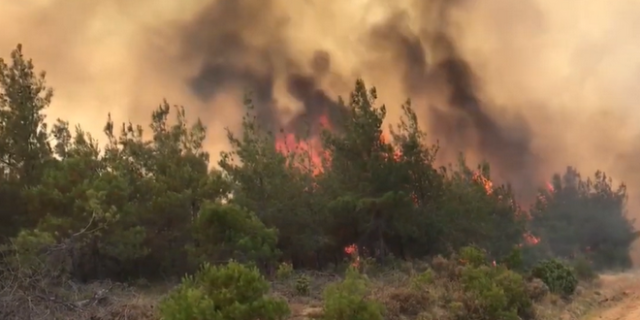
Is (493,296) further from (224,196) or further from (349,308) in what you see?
(224,196)

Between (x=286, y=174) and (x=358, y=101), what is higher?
(x=358, y=101)

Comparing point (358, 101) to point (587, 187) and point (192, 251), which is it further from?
point (587, 187)

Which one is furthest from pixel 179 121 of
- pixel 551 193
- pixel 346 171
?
pixel 551 193

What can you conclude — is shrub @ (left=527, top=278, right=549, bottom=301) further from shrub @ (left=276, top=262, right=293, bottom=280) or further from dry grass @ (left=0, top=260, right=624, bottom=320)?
shrub @ (left=276, top=262, right=293, bottom=280)

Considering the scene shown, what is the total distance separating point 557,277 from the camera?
68.1 feet

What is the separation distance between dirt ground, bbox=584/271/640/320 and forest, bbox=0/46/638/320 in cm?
168

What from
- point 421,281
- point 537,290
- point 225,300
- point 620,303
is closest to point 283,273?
point 421,281

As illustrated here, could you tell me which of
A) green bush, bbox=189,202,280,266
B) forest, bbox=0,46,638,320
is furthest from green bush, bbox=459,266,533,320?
green bush, bbox=189,202,280,266

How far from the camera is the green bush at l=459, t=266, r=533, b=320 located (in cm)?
1342

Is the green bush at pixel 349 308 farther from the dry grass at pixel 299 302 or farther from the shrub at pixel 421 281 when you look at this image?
the shrub at pixel 421 281

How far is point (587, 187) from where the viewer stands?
58469mm

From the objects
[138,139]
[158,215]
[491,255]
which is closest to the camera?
[158,215]

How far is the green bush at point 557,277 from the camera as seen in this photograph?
2039 cm

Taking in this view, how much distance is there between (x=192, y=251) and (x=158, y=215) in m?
4.11
